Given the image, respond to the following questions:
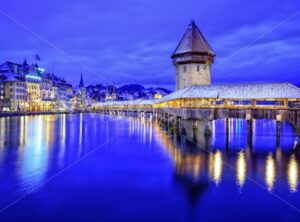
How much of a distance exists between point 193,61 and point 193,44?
3508 millimetres

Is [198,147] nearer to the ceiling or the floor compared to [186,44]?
nearer to the floor

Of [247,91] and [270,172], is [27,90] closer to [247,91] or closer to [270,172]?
[247,91]

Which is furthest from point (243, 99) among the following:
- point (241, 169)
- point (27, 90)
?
point (27, 90)

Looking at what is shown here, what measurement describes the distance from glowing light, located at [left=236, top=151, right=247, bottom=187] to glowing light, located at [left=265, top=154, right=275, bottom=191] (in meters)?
1.27

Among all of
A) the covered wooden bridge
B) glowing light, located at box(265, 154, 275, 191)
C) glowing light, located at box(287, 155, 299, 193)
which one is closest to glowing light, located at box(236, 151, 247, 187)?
glowing light, located at box(265, 154, 275, 191)

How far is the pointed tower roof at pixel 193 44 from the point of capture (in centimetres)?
6147

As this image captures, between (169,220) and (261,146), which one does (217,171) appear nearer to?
(169,220)

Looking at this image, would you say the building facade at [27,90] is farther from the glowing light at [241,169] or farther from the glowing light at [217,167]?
the glowing light at [241,169]

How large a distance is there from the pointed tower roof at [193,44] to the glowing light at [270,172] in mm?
39854

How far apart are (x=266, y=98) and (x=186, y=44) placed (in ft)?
109

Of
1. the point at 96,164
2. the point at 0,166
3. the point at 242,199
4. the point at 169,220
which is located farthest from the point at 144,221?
the point at 0,166

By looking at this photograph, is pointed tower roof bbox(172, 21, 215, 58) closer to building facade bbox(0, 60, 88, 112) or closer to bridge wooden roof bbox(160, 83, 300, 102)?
bridge wooden roof bbox(160, 83, 300, 102)

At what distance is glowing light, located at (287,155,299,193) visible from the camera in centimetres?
1590

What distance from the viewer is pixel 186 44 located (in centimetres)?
6256
